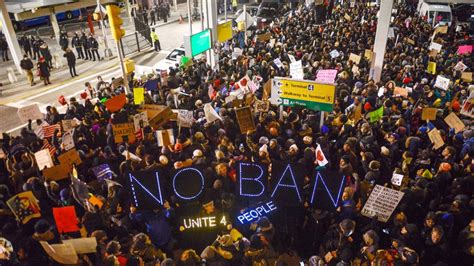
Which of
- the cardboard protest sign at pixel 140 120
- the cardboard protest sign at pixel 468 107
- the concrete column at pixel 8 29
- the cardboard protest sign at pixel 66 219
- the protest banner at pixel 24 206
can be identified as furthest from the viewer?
the concrete column at pixel 8 29

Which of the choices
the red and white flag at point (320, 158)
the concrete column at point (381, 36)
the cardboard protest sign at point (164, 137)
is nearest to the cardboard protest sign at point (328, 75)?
the concrete column at point (381, 36)

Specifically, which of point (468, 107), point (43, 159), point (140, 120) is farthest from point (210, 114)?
point (468, 107)

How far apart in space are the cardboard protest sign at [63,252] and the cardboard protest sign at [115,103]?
473 centimetres

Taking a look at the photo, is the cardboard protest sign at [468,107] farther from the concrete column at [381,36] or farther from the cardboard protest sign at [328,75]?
the concrete column at [381,36]

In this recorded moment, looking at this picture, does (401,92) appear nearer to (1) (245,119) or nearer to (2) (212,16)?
(1) (245,119)

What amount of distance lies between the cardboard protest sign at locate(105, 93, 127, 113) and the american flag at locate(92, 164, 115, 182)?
2.64 metres

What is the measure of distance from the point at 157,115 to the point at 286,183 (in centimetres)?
396

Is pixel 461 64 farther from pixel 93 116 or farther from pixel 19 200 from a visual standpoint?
pixel 19 200

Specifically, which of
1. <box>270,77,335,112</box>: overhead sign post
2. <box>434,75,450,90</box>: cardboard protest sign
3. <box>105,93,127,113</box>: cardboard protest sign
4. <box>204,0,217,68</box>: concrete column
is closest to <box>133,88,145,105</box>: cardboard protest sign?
<box>105,93,127,113</box>: cardboard protest sign

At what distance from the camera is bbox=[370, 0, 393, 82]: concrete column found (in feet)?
40.9

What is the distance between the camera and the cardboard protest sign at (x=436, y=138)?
23.3ft

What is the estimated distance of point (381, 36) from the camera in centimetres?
1277

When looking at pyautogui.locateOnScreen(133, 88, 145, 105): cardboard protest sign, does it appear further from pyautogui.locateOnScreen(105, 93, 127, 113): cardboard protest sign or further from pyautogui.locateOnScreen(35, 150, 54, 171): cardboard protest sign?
pyautogui.locateOnScreen(35, 150, 54, 171): cardboard protest sign

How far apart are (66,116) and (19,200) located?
3781 millimetres
